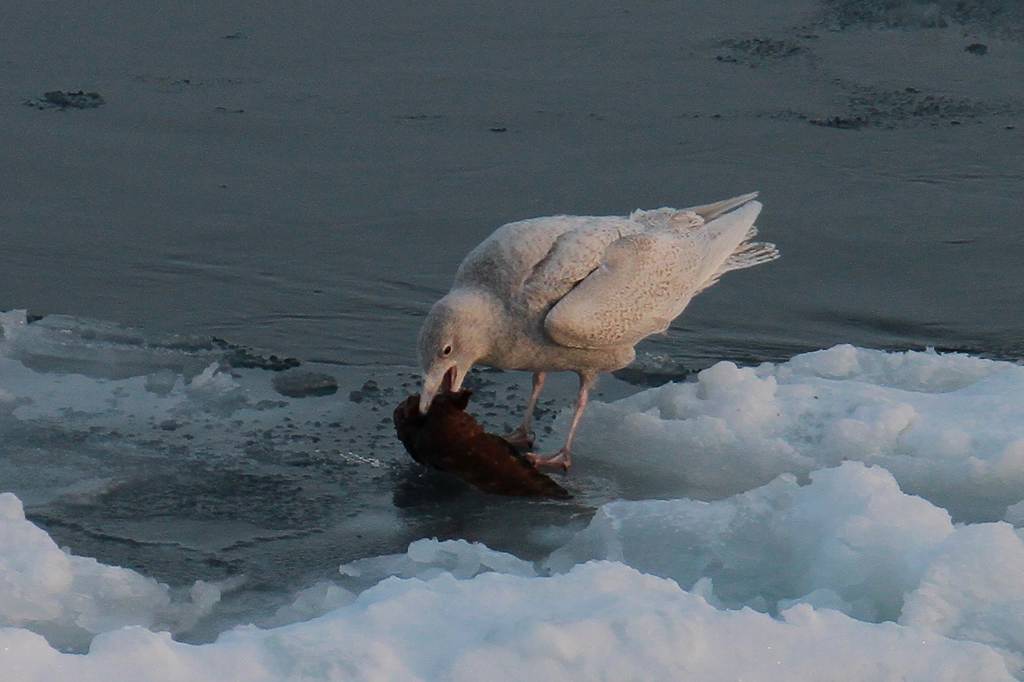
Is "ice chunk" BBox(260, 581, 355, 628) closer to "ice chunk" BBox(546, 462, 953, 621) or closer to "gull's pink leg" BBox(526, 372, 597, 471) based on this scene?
"ice chunk" BBox(546, 462, 953, 621)

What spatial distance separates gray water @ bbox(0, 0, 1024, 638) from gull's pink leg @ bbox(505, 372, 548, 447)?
125 mm

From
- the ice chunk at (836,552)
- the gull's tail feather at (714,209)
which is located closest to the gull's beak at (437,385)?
the ice chunk at (836,552)

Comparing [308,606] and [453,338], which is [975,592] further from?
[453,338]

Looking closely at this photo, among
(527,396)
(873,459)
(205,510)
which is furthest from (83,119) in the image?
(873,459)

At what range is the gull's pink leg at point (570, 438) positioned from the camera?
6.19 metres

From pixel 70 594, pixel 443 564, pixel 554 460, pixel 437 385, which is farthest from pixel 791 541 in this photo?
pixel 70 594

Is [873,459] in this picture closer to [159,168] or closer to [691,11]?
[159,168]

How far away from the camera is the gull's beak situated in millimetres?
5918

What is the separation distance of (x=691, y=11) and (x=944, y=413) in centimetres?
627

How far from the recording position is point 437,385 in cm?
609

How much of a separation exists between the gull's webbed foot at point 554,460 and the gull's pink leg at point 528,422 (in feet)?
0.49

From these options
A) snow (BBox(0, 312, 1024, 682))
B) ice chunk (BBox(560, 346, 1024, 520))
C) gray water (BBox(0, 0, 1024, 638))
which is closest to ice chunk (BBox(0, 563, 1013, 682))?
snow (BBox(0, 312, 1024, 682))

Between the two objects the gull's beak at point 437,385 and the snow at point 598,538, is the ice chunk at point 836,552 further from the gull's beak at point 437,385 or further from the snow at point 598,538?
the gull's beak at point 437,385

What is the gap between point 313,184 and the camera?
9.10 m
